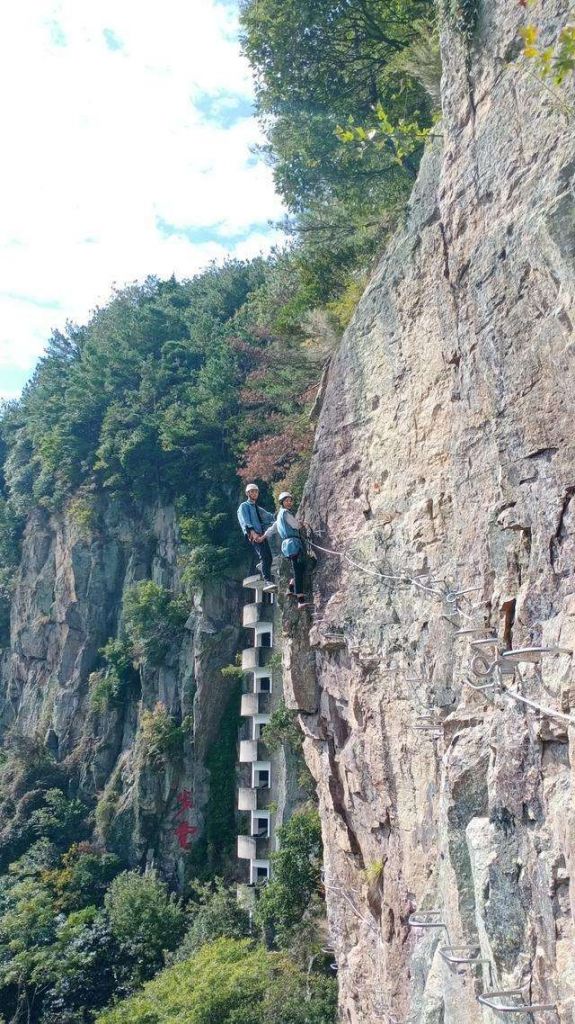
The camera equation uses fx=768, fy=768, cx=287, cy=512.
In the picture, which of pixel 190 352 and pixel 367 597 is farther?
pixel 190 352

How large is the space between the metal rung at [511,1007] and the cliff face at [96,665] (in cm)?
1887

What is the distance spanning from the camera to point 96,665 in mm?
28156

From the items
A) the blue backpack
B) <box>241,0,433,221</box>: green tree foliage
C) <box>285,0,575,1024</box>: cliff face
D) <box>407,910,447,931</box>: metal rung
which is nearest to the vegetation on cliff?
<box>241,0,433,221</box>: green tree foliage

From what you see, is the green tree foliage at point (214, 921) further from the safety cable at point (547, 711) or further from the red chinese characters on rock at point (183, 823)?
the safety cable at point (547, 711)

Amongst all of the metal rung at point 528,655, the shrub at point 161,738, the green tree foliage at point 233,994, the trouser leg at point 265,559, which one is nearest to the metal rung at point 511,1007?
the metal rung at point 528,655

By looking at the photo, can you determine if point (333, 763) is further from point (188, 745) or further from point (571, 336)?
point (188, 745)

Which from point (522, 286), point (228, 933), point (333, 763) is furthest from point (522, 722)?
point (228, 933)

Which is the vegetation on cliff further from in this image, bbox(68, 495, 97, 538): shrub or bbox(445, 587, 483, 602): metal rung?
bbox(445, 587, 483, 602): metal rung

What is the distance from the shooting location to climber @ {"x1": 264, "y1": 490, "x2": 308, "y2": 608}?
36.6ft

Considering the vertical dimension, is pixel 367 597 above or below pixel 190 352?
below

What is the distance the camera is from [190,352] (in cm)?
2961

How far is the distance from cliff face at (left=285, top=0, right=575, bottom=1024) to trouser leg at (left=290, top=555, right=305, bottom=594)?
0.86 ft

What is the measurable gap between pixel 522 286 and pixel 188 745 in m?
19.6

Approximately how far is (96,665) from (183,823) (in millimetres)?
7643
